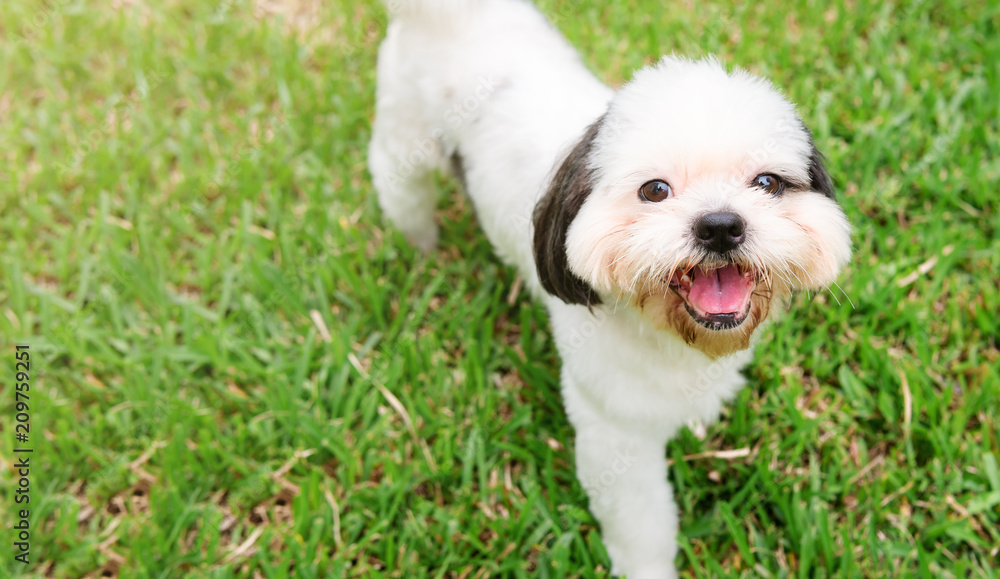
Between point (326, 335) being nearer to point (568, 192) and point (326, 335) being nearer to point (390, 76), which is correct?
point (390, 76)

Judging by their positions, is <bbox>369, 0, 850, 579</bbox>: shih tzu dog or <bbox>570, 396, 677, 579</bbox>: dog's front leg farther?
<bbox>570, 396, 677, 579</bbox>: dog's front leg

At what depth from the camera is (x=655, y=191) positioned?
1585 mm

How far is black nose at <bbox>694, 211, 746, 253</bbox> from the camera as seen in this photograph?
144cm

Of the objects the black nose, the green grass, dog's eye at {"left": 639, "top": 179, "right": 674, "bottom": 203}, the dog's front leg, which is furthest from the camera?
the green grass

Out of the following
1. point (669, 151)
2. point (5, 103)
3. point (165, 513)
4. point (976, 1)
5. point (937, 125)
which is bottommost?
point (165, 513)

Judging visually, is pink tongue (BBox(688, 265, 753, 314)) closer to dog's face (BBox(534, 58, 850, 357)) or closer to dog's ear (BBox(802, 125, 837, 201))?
dog's face (BBox(534, 58, 850, 357))

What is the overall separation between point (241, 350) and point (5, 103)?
250 cm

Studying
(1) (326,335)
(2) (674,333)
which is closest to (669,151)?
(2) (674,333)

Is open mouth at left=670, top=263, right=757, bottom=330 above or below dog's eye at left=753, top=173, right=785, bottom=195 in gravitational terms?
below

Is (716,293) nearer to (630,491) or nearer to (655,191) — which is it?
(655,191)

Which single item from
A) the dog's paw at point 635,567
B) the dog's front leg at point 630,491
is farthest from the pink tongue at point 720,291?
the dog's paw at point 635,567

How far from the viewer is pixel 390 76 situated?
269 cm

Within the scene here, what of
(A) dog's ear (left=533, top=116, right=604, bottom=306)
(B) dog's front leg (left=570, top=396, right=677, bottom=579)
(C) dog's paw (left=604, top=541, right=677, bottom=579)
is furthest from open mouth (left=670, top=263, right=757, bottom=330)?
(C) dog's paw (left=604, top=541, right=677, bottom=579)

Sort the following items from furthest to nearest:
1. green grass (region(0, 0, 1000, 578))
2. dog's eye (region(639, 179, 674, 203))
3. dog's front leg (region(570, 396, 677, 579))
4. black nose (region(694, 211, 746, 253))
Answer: green grass (region(0, 0, 1000, 578))
dog's front leg (region(570, 396, 677, 579))
dog's eye (region(639, 179, 674, 203))
black nose (region(694, 211, 746, 253))
